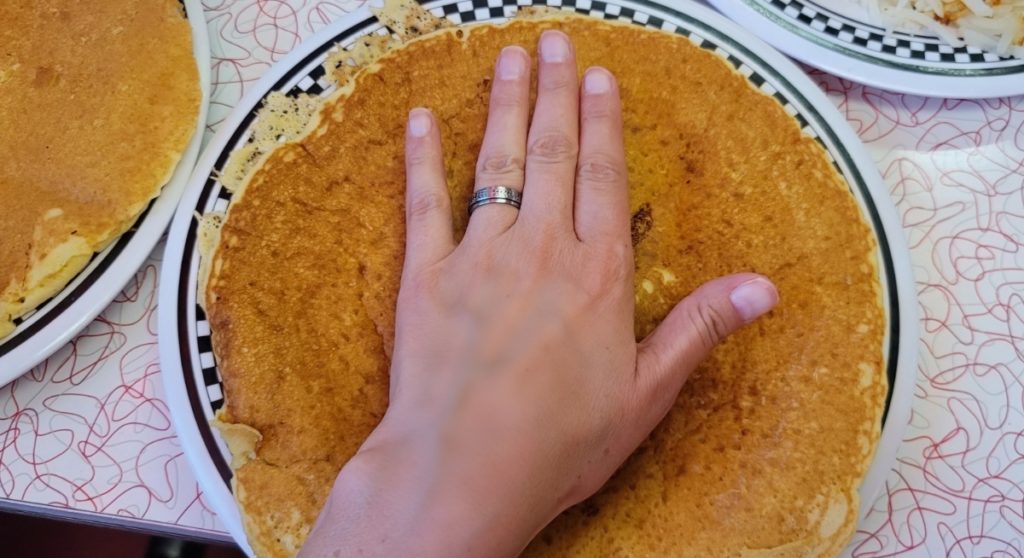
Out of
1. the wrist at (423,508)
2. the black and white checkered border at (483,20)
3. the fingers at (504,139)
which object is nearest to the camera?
the wrist at (423,508)

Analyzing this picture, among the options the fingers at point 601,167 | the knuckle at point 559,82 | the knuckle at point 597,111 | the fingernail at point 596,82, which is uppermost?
the knuckle at point 559,82

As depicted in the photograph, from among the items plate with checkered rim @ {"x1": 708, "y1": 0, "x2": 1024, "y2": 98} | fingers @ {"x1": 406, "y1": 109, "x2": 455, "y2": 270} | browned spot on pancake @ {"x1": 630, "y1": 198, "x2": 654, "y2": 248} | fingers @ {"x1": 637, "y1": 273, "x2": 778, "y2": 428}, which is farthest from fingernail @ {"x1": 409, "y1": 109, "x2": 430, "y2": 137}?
plate with checkered rim @ {"x1": 708, "y1": 0, "x2": 1024, "y2": 98}

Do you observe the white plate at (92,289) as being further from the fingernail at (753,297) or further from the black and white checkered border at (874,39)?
the black and white checkered border at (874,39)

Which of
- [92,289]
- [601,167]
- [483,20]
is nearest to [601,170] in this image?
[601,167]

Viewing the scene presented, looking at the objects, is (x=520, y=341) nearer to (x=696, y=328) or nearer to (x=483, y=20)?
(x=696, y=328)

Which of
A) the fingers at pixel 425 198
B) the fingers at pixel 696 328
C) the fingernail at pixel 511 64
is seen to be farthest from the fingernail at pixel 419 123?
the fingers at pixel 696 328

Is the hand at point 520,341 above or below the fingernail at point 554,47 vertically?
below

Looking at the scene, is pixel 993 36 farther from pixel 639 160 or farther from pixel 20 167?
pixel 20 167
